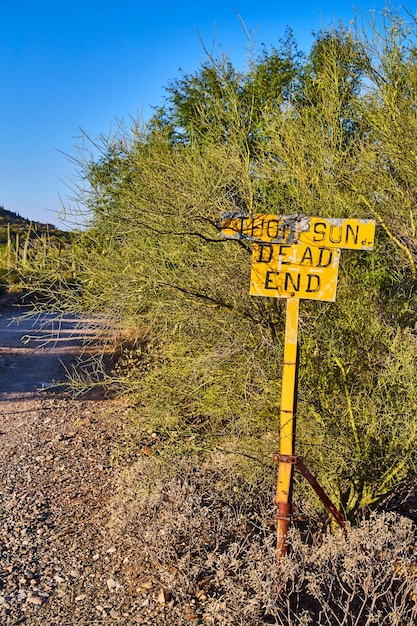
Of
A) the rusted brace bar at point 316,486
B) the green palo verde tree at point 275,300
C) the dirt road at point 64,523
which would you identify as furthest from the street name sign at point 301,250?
the dirt road at point 64,523

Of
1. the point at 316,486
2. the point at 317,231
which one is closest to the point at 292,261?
the point at 317,231

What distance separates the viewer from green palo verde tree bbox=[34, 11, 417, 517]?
427 cm

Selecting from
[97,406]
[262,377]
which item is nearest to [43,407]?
[97,406]

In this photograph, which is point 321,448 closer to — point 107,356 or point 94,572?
point 94,572

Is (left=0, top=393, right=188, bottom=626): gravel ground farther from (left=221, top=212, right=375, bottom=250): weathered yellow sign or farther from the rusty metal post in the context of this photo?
(left=221, top=212, right=375, bottom=250): weathered yellow sign

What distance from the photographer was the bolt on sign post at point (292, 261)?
3.51 meters

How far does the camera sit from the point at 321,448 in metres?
4.47

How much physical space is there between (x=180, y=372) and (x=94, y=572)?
151 cm

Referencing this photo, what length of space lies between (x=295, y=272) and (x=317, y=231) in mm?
267

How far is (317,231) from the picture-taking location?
355 cm

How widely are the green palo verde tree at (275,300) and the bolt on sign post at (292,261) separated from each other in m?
0.48

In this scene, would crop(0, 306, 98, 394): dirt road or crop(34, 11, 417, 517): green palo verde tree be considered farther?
crop(0, 306, 98, 394): dirt road

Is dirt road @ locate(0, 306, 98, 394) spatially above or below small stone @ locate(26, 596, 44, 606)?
above

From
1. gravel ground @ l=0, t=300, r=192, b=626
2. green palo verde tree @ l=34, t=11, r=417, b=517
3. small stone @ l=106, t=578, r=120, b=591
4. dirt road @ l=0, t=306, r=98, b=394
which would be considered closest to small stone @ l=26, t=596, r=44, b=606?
gravel ground @ l=0, t=300, r=192, b=626
